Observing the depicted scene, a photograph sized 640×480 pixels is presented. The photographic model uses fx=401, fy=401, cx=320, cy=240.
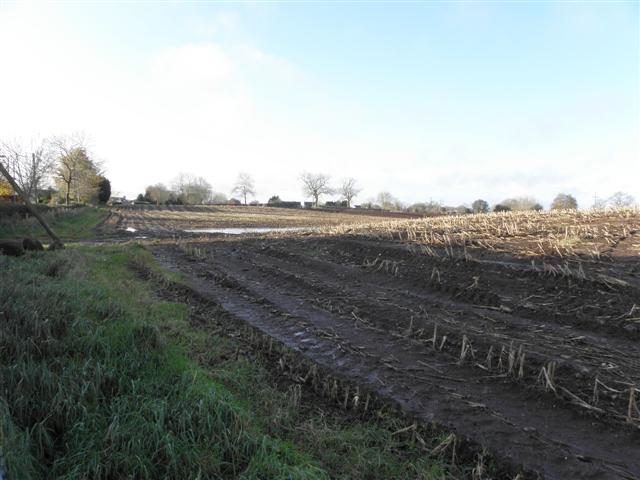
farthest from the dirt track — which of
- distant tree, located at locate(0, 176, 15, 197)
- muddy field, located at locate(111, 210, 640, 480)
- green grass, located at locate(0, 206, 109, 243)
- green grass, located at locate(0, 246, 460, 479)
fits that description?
distant tree, located at locate(0, 176, 15, 197)

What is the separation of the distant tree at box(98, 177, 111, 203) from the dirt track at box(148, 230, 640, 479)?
65916mm

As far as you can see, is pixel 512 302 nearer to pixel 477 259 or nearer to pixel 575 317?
pixel 575 317

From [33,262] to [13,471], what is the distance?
25.6ft

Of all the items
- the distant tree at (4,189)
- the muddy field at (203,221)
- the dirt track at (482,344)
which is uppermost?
the distant tree at (4,189)

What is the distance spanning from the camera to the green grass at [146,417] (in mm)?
3020

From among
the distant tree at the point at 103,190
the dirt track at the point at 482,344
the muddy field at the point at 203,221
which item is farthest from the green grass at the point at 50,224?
the distant tree at the point at 103,190

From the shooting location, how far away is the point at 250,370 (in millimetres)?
5391

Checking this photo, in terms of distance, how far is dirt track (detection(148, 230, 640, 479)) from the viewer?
3785 mm

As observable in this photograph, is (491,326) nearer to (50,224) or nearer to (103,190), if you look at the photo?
(50,224)

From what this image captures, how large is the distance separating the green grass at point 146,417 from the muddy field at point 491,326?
2.68ft

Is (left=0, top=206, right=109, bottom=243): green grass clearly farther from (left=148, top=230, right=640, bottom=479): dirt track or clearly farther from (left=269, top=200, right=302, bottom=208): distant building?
(left=269, top=200, right=302, bottom=208): distant building

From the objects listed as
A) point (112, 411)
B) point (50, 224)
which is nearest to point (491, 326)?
point (112, 411)

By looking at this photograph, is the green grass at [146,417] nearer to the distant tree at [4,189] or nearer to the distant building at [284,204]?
the distant tree at [4,189]

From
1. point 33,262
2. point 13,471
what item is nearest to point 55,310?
point 13,471
